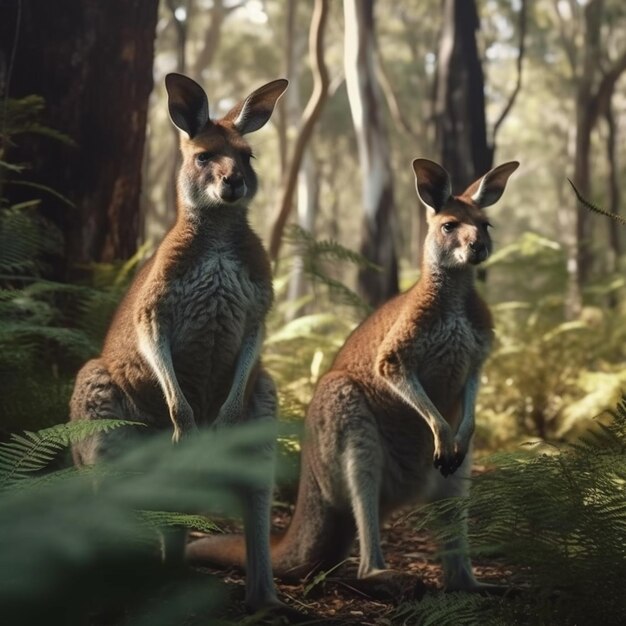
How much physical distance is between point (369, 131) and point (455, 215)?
5.85 m

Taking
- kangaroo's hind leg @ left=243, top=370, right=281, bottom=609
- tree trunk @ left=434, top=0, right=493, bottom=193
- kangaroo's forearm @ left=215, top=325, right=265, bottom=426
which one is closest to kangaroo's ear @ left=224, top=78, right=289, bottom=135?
kangaroo's forearm @ left=215, top=325, right=265, bottom=426

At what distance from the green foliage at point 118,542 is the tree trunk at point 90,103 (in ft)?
16.8

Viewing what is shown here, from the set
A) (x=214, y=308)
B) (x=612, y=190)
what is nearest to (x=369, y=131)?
(x=214, y=308)

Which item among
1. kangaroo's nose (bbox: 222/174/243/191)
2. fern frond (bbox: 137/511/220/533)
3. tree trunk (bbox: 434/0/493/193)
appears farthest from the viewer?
tree trunk (bbox: 434/0/493/193)

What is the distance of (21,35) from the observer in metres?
5.53

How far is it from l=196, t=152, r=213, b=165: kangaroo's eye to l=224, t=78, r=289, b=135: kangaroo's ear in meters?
0.23

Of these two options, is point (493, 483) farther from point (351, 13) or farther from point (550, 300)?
point (351, 13)

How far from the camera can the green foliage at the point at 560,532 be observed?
2.23m

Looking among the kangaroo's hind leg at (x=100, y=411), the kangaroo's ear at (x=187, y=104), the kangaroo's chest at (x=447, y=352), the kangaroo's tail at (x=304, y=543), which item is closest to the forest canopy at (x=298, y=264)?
the kangaroo's hind leg at (x=100, y=411)

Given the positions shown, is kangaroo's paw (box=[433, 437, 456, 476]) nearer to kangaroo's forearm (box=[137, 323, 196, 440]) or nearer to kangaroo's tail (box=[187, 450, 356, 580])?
kangaroo's tail (box=[187, 450, 356, 580])

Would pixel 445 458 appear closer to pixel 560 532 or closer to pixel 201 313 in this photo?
pixel 201 313

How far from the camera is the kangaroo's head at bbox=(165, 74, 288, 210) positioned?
3.67 metres

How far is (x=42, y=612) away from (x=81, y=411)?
3152mm

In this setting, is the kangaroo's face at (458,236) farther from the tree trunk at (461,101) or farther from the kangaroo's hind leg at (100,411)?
the tree trunk at (461,101)
